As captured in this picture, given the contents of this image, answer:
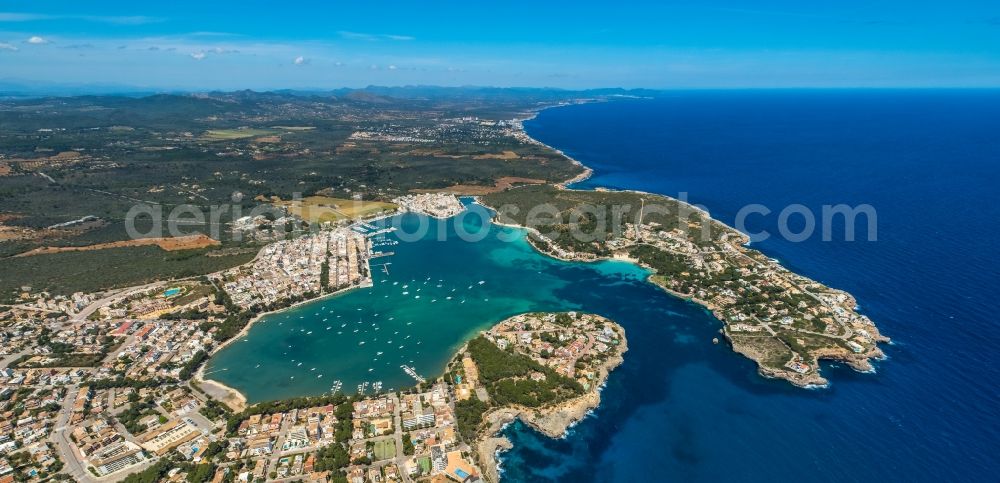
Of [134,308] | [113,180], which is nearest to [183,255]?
[134,308]

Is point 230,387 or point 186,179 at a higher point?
point 186,179

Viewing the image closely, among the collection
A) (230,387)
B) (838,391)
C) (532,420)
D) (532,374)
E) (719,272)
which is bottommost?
(230,387)

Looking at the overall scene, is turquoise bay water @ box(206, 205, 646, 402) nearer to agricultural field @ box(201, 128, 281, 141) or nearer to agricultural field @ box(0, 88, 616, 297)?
agricultural field @ box(0, 88, 616, 297)

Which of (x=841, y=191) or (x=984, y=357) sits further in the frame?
(x=841, y=191)

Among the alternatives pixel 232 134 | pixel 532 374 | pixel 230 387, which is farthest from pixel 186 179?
pixel 532 374

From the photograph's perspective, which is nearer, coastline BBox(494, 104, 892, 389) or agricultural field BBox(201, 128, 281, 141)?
coastline BBox(494, 104, 892, 389)

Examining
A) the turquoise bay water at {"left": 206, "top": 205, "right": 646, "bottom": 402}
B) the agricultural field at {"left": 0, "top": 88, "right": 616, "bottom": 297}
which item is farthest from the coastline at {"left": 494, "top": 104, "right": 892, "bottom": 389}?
the agricultural field at {"left": 0, "top": 88, "right": 616, "bottom": 297}

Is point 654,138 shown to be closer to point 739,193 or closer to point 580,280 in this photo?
point 739,193

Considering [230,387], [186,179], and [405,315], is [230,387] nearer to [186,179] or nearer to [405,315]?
[405,315]
